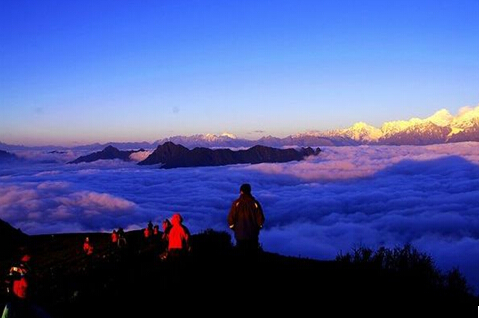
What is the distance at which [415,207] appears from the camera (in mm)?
104562

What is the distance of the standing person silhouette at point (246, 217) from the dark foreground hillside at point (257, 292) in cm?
83

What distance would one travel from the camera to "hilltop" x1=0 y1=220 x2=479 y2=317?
25.9ft

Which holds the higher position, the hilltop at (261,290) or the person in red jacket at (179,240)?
the person in red jacket at (179,240)

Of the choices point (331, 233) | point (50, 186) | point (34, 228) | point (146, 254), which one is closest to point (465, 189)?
point (331, 233)

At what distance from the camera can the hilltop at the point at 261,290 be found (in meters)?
7.90

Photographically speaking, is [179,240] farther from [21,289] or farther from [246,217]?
[21,289]

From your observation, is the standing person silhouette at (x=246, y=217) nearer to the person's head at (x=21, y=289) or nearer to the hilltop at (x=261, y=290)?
the hilltop at (x=261, y=290)

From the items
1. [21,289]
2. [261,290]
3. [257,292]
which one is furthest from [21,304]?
[261,290]

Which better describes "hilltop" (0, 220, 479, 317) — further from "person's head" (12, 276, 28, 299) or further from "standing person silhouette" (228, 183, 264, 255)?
"person's head" (12, 276, 28, 299)

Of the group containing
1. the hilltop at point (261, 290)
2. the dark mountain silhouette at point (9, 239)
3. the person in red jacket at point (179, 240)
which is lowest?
the dark mountain silhouette at point (9, 239)

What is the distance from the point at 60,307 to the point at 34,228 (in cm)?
8532

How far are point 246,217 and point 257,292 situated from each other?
61.2 inches

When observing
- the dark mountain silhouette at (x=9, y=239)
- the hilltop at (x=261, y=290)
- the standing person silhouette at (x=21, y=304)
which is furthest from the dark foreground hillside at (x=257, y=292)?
the dark mountain silhouette at (x=9, y=239)

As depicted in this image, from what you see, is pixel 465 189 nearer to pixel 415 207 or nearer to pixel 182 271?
pixel 415 207
